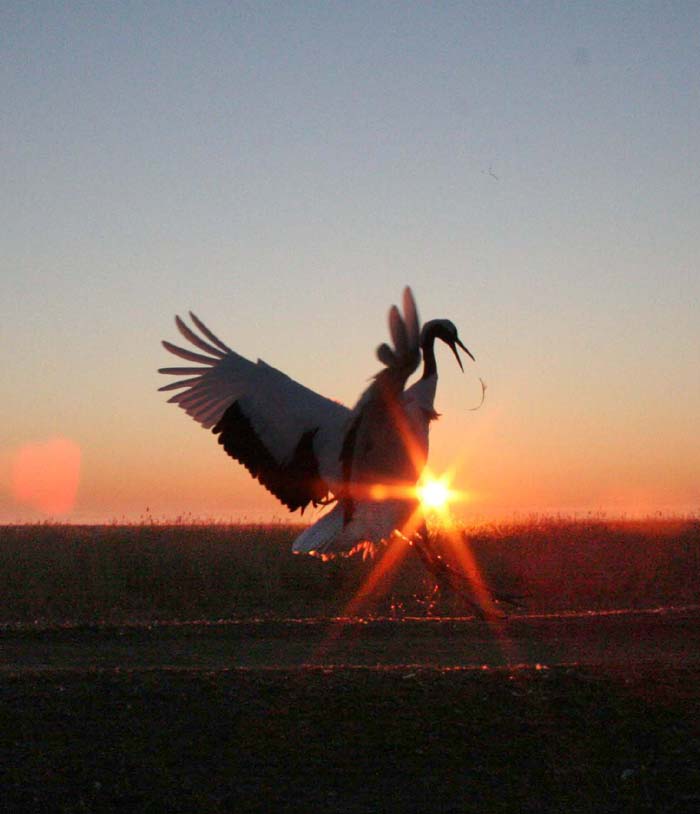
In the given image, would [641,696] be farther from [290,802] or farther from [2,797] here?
[2,797]

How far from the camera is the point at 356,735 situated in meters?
6.74

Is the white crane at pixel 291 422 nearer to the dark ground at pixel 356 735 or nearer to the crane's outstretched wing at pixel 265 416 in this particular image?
the crane's outstretched wing at pixel 265 416

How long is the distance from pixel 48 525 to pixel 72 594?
36.6ft

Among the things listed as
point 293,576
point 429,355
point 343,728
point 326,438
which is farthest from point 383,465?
point 293,576

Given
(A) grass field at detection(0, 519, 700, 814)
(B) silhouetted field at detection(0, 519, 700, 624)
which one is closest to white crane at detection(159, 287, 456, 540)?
(A) grass field at detection(0, 519, 700, 814)

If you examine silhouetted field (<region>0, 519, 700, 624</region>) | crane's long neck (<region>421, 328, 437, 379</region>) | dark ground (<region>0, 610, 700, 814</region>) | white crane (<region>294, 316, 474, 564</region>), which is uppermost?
silhouetted field (<region>0, 519, 700, 624</region>)

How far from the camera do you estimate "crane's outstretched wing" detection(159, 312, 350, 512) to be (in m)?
9.51

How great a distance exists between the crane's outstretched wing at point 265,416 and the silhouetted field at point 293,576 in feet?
12.6

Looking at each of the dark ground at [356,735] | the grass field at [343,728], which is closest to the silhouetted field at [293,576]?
the grass field at [343,728]

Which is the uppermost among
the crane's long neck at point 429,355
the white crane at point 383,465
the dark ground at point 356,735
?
the crane's long neck at point 429,355

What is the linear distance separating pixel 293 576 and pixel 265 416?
826 centimetres

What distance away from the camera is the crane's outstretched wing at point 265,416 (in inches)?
374

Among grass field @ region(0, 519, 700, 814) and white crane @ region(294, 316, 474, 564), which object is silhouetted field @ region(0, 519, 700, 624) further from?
grass field @ region(0, 519, 700, 814)

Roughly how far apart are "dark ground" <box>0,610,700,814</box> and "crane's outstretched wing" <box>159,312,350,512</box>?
167 centimetres
